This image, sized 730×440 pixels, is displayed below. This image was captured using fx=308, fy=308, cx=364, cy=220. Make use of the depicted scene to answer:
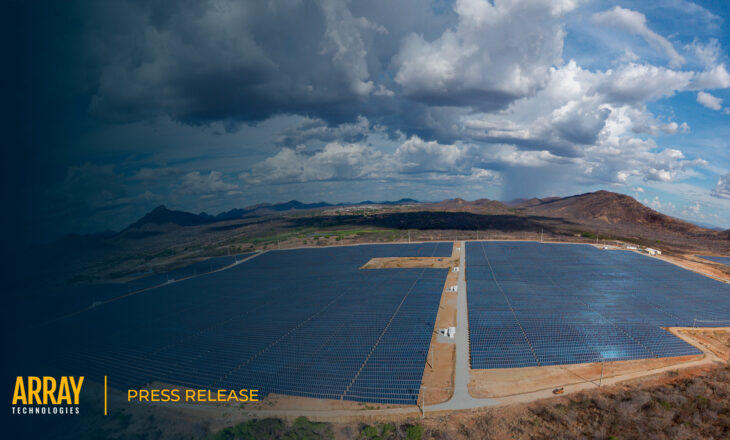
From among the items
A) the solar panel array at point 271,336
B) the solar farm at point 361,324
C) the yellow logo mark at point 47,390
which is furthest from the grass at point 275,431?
the yellow logo mark at point 47,390

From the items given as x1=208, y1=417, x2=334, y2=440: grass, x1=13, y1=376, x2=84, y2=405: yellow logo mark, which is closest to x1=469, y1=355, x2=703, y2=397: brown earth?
x1=208, y1=417, x2=334, y2=440: grass

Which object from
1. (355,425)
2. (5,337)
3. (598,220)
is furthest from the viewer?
(598,220)

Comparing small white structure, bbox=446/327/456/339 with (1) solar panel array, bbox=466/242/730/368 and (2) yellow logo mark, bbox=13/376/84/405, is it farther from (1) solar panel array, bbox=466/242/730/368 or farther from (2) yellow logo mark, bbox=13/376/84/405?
(2) yellow logo mark, bbox=13/376/84/405

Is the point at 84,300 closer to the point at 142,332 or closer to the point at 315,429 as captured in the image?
the point at 142,332

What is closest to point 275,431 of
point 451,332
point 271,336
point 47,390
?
point 271,336

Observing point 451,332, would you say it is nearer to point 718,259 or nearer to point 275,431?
point 275,431

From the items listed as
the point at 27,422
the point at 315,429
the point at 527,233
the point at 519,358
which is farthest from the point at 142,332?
the point at 527,233

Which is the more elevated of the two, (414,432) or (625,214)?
(625,214)
